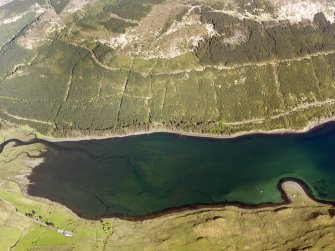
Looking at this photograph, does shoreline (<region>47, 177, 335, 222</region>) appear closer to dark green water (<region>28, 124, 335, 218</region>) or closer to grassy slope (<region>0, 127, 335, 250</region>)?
grassy slope (<region>0, 127, 335, 250</region>)

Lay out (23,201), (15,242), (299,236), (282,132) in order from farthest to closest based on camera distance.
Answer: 1. (282,132)
2. (23,201)
3. (15,242)
4. (299,236)

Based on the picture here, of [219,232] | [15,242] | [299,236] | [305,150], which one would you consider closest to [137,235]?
[219,232]

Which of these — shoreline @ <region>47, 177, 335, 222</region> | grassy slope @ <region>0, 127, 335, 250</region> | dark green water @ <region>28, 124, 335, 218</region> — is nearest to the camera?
grassy slope @ <region>0, 127, 335, 250</region>

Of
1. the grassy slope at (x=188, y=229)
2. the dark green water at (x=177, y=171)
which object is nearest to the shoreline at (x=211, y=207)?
the grassy slope at (x=188, y=229)

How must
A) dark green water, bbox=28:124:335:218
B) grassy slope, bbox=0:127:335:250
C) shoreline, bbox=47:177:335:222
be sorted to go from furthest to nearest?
dark green water, bbox=28:124:335:218 → shoreline, bbox=47:177:335:222 → grassy slope, bbox=0:127:335:250

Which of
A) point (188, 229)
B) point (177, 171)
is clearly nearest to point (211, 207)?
point (188, 229)

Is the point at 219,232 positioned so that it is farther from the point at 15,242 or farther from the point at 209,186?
the point at 15,242

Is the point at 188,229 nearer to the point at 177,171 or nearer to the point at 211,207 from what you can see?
the point at 211,207

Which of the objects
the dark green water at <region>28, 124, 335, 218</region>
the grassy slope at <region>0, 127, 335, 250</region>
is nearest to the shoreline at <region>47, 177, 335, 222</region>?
the grassy slope at <region>0, 127, 335, 250</region>
